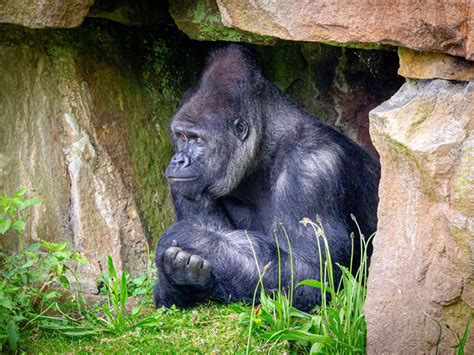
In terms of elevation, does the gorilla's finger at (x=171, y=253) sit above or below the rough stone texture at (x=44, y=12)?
below

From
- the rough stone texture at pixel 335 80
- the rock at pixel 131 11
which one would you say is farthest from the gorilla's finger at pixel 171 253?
the rough stone texture at pixel 335 80

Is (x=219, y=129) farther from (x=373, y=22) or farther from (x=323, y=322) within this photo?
(x=373, y=22)

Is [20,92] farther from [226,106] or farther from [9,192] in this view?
[226,106]

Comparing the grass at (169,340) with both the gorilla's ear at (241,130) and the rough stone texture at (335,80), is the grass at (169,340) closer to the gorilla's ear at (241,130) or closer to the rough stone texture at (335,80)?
the gorilla's ear at (241,130)

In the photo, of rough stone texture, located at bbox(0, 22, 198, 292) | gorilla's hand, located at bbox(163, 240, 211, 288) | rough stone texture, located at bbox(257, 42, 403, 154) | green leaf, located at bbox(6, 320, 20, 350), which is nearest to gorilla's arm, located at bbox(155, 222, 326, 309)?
gorilla's hand, located at bbox(163, 240, 211, 288)

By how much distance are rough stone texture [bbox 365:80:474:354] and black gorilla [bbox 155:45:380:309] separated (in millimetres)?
895

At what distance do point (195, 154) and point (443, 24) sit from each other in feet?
6.08

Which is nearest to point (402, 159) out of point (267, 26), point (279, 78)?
point (267, 26)

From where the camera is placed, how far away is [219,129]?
14.9 feet

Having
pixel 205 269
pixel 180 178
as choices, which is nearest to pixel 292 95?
pixel 180 178

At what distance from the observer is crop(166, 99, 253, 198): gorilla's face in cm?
452

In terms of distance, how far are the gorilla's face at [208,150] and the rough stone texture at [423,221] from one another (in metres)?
1.28

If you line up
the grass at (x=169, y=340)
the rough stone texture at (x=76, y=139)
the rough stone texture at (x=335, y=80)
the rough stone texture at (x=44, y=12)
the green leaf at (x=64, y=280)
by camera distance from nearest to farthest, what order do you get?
the grass at (x=169, y=340) < the rough stone texture at (x=44, y=12) < the green leaf at (x=64, y=280) < the rough stone texture at (x=76, y=139) < the rough stone texture at (x=335, y=80)

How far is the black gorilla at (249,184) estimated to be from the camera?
4352 mm
